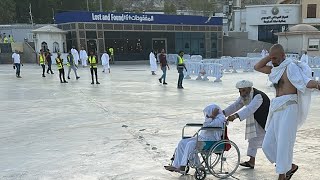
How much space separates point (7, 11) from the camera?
49.2 m

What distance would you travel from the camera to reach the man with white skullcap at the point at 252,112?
4.54 metres

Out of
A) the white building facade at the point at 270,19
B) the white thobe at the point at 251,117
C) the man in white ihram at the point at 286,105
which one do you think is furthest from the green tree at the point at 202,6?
the man in white ihram at the point at 286,105

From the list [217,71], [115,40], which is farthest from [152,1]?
[217,71]

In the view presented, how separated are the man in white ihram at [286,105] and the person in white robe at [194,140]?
0.66 m

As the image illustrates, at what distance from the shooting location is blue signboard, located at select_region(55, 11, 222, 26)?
28962 mm

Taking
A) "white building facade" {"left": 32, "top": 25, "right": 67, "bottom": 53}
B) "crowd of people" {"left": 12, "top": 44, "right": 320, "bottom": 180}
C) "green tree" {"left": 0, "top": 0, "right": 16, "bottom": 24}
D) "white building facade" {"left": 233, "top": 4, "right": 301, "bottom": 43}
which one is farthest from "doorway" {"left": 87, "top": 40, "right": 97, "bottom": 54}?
"crowd of people" {"left": 12, "top": 44, "right": 320, "bottom": 180}

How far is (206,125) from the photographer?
14.7ft

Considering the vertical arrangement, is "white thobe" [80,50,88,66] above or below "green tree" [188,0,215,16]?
below

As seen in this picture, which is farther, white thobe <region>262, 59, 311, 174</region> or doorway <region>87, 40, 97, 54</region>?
doorway <region>87, 40, 97, 54</region>

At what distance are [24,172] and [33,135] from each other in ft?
7.06

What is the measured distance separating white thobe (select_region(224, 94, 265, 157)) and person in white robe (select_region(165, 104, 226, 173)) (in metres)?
0.29

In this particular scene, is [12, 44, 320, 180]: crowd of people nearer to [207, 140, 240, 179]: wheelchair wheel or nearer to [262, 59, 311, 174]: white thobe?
[262, 59, 311, 174]: white thobe

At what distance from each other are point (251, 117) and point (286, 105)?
2.48 feet

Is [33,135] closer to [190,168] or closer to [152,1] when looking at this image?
[190,168]
